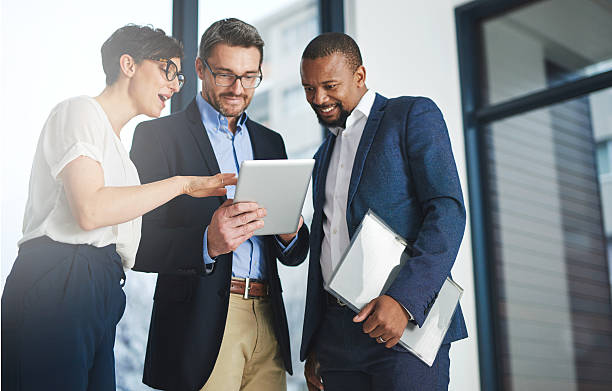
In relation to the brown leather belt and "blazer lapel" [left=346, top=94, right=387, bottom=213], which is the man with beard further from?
"blazer lapel" [left=346, top=94, right=387, bottom=213]

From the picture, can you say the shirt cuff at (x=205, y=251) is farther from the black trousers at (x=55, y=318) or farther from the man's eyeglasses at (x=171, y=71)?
the man's eyeglasses at (x=171, y=71)

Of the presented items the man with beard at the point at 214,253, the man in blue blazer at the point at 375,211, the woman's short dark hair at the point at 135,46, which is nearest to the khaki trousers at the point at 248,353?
the man with beard at the point at 214,253

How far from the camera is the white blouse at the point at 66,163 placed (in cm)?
141

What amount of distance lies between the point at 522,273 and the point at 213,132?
6.90 feet

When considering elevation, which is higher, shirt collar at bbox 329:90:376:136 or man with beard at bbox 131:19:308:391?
shirt collar at bbox 329:90:376:136

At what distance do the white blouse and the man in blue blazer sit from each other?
1.90ft

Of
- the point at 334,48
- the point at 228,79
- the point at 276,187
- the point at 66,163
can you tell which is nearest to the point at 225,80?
the point at 228,79

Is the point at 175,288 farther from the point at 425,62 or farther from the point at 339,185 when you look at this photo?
the point at 425,62

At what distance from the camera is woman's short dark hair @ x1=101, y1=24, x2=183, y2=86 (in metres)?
1.67

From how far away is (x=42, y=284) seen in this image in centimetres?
138

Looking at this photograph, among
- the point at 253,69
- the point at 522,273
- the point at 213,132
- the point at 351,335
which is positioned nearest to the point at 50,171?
the point at 213,132

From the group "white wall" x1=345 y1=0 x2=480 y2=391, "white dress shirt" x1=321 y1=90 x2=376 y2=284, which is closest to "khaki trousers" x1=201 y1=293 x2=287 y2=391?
"white dress shirt" x1=321 y1=90 x2=376 y2=284

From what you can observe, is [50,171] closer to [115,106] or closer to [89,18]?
[115,106]

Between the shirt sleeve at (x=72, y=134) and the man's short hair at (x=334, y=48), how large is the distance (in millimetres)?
674
